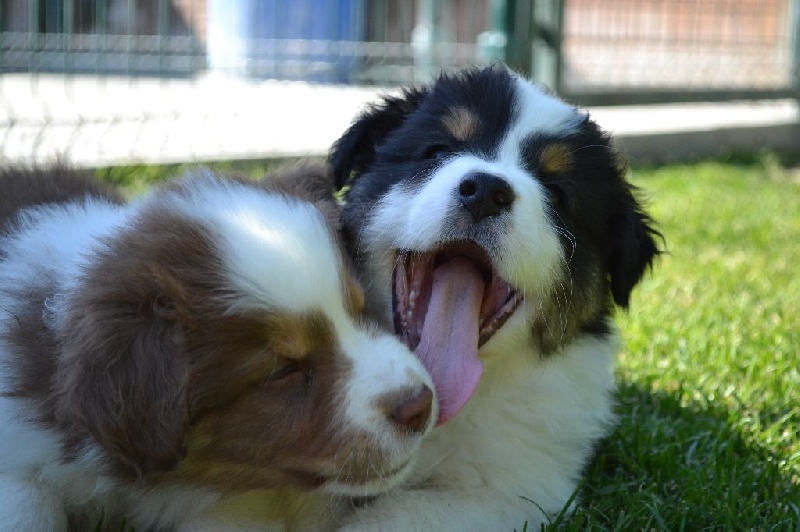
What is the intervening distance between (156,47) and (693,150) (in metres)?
6.81

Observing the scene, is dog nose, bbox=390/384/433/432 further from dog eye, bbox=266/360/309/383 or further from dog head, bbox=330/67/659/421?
dog head, bbox=330/67/659/421

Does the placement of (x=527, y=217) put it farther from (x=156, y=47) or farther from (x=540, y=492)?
(x=156, y=47)

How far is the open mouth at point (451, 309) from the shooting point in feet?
10.7

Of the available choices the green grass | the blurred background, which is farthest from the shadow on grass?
the blurred background

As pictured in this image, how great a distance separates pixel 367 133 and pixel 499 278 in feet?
3.07

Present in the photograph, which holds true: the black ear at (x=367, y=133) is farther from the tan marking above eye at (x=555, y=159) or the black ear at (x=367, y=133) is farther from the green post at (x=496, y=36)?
the green post at (x=496, y=36)

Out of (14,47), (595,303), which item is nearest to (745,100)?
(14,47)

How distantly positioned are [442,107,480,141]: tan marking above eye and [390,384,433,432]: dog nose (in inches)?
43.6

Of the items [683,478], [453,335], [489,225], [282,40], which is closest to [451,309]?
[453,335]

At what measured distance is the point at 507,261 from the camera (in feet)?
10.7

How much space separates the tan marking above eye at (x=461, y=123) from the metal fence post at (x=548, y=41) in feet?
23.2

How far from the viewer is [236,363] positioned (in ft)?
9.10

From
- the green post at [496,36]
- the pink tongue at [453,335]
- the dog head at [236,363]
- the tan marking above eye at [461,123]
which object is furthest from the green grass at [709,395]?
the green post at [496,36]

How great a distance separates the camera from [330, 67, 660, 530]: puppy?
128 inches
